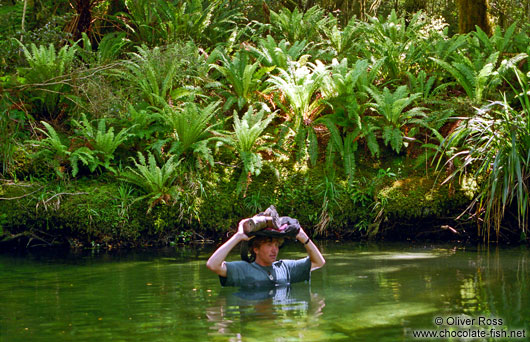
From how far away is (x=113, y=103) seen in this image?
1216 cm

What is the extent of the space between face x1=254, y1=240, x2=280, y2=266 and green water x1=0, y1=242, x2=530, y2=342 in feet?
1.04

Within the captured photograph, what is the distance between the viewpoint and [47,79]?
41.8ft

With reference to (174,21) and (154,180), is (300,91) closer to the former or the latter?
(154,180)

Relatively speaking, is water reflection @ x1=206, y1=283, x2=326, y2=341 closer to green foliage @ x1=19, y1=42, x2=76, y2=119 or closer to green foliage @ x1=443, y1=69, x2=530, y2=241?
green foliage @ x1=443, y1=69, x2=530, y2=241

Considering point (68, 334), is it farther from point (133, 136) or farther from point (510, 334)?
point (133, 136)

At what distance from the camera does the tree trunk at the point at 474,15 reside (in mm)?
14547

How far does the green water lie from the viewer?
503cm

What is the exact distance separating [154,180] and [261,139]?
2.28m

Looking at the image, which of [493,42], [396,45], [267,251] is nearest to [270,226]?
[267,251]

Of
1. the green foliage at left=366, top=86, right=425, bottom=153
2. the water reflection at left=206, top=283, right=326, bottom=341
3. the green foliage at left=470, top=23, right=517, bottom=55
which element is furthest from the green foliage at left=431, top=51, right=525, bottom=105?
the water reflection at left=206, top=283, right=326, bottom=341

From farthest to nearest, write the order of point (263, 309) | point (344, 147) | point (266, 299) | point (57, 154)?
point (344, 147)
point (57, 154)
point (266, 299)
point (263, 309)

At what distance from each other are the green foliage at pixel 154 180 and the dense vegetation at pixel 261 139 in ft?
0.08

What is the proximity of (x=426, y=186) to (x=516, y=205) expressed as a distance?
1462mm

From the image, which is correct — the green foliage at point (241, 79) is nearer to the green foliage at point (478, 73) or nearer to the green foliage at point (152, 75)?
the green foliage at point (152, 75)
